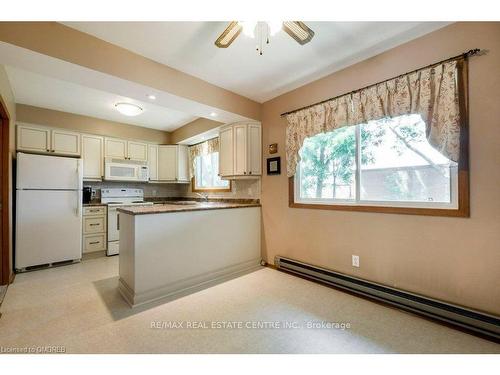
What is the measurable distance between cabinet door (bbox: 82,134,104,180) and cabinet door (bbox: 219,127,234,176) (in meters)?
2.34

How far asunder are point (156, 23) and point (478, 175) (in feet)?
9.30

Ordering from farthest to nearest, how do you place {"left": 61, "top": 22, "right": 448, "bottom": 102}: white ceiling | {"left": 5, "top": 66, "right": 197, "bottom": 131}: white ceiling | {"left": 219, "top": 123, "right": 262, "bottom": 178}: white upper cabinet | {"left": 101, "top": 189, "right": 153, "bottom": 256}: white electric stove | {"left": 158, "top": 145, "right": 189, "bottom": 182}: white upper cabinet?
1. {"left": 158, "top": 145, "right": 189, "bottom": 182}: white upper cabinet
2. {"left": 101, "top": 189, "right": 153, "bottom": 256}: white electric stove
3. {"left": 219, "top": 123, "right": 262, "bottom": 178}: white upper cabinet
4. {"left": 5, "top": 66, "right": 197, "bottom": 131}: white ceiling
5. {"left": 61, "top": 22, "right": 448, "bottom": 102}: white ceiling

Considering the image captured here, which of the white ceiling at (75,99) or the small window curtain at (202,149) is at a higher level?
the white ceiling at (75,99)

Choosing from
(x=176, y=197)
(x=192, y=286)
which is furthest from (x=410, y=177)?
(x=176, y=197)

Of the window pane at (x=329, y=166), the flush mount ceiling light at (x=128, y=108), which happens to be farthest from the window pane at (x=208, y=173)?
the window pane at (x=329, y=166)

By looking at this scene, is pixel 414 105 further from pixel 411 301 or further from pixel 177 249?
pixel 177 249

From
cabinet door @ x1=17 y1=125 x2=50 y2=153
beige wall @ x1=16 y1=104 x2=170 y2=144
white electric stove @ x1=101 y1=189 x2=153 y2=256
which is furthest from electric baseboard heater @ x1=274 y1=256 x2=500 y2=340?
cabinet door @ x1=17 y1=125 x2=50 y2=153

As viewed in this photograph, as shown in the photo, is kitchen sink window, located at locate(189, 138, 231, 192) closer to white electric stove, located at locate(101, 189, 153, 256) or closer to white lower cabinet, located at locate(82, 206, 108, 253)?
white electric stove, located at locate(101, 189, 153, 256)

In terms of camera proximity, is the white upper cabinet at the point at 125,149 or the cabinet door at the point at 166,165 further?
the cabinet door at the point at 166,165

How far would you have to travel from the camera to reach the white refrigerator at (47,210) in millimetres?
2979

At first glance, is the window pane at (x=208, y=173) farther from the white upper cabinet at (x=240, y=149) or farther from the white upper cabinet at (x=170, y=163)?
the white upper cabinet at (x=240, y=149)

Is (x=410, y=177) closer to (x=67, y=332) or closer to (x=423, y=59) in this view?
(x=423, y=59)

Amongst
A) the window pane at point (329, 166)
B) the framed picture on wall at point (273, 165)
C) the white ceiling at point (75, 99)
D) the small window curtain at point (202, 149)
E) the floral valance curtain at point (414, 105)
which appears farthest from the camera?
the small window curtain at point (202, 149)

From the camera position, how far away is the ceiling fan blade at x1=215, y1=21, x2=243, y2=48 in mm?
1515
